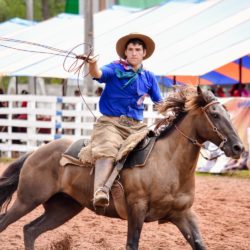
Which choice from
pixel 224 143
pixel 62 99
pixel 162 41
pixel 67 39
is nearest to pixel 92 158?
pixel 224 143

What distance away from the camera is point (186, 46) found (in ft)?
59.1

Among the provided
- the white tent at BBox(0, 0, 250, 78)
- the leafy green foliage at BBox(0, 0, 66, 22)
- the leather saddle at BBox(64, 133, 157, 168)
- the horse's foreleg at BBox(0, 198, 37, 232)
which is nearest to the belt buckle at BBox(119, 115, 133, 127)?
the leather saddle at BBox(64, 133, 157, 168)

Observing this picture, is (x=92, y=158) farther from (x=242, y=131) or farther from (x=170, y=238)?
(x=242, y=131)

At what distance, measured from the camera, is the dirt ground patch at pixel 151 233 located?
8.21m

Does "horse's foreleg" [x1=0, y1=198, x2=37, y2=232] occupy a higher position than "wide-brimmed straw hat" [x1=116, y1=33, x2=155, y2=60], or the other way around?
"wide-brimmed straw hat" [x1=116, y1=33, x2=155, y2=60]

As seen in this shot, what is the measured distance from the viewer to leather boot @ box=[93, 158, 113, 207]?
21.9 ft

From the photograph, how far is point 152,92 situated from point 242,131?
8.11m

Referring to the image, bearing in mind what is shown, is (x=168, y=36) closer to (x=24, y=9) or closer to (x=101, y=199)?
(x=101, y=199)

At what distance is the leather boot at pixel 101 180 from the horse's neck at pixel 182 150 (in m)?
0.46

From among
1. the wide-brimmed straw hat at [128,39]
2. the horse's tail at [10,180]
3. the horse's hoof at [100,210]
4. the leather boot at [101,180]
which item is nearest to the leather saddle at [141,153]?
the leather boot at [101,180]

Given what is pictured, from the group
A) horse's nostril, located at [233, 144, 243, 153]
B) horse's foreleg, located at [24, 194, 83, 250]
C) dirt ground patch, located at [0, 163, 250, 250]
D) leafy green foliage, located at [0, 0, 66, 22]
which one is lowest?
dirt ground patch, located at [0, 163, 250, 250]

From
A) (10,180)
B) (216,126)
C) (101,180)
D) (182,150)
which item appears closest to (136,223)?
(101,180)

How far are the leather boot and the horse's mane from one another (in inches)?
21.9

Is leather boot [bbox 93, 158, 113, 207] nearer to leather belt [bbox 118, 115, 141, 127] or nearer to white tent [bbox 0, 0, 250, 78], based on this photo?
leather belt [bbox 118, 115, 141, 127]
